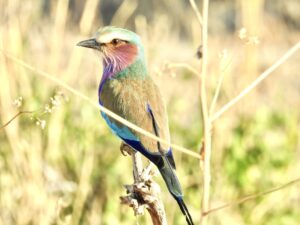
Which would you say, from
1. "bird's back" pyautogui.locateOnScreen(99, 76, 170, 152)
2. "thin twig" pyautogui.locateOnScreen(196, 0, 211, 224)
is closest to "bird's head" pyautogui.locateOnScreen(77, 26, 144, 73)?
"bird's back" pyautogui.locateOnScreen(99, 76, 170, 152)

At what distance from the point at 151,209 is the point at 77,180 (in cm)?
290

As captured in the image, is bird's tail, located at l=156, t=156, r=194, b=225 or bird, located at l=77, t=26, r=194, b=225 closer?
bird's tail, located at l=156, t=156, r=194, b=225

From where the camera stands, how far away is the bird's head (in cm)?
242

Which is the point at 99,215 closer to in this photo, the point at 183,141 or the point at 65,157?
the point at 65,157

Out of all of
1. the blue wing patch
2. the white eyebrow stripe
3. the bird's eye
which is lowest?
the blue wing patch

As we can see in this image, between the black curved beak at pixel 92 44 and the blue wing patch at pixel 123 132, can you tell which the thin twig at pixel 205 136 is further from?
the black curved beak at pixel 92 44

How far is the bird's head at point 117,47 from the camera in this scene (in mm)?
2422

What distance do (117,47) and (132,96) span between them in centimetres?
21

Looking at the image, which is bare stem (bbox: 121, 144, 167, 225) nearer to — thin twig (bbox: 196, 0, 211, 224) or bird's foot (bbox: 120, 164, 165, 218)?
bird's foot (bbox: 120, 164, 165, 218)

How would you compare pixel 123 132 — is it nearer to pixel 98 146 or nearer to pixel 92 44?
pixel 92 44

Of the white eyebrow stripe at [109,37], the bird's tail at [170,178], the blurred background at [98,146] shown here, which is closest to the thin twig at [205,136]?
the bird's tail at [170,178]

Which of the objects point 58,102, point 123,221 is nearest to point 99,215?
point 123,221

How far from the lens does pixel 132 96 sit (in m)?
2.32

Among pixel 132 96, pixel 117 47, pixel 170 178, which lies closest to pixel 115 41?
pixel 117 47
